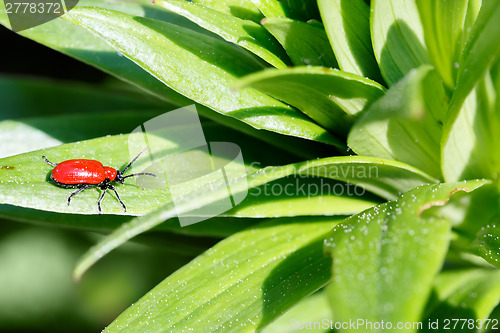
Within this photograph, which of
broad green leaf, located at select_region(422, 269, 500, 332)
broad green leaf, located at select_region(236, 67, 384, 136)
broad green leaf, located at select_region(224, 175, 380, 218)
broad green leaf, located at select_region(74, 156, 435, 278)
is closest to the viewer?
broad green leaf, located at select_region(74, 156, 435, 278)

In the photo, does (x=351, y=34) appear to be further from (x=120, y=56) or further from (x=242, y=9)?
(x=120, y=56)

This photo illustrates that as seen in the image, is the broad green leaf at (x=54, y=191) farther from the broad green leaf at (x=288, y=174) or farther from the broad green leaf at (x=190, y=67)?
the broad green leaf at (x=190, y=67)

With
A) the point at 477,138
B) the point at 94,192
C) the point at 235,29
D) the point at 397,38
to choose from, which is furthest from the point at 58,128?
the point at 477,138

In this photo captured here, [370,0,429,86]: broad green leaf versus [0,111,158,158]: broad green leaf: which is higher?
[370,0,429,86]: broad green leaf

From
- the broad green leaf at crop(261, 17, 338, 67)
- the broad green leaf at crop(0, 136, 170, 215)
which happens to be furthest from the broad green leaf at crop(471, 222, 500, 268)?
the broad green leaf at crop(0, 136, 170, 215)

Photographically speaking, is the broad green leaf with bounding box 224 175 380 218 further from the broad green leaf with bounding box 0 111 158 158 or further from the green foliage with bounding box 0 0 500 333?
the broad green leaf with bounding box 0 111 158 158

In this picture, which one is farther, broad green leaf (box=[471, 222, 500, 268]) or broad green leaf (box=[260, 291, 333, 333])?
broad green leaf (box=[260, 291, 333, 333])
